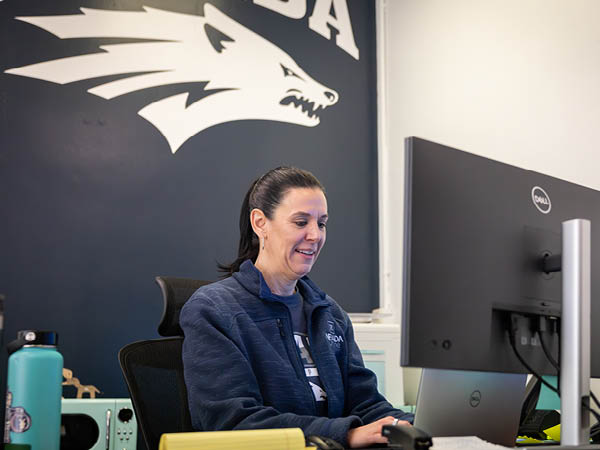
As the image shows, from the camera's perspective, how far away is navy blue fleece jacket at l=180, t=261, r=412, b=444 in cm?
150

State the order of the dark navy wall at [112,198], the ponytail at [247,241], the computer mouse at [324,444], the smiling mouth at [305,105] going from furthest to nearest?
the smiling mouth at [305,105]
the dark navy wall at [112,198]
the ponytail at [247,241]
the computer mouse at [324,444]

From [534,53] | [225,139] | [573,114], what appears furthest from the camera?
[225,139]

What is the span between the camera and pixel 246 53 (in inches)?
140

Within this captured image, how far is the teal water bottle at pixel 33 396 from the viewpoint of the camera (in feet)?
4.06

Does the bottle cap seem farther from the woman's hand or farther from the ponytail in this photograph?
the ponytail

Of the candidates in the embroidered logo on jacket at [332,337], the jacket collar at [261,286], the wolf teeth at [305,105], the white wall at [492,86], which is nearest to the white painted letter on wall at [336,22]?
the white wall at [492,86]

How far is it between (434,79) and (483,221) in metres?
2.48

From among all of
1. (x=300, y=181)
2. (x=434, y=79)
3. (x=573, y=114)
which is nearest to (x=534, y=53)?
(x=573, y=114)

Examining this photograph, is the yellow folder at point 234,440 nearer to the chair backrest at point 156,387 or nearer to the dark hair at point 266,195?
the chair backrest at point 156,387

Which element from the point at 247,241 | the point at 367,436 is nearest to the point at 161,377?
the point at 247,241

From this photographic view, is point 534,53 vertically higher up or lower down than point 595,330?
higher up

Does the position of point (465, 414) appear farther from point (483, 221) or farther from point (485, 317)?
point (483, 221)

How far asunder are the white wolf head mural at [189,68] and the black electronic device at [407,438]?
2460 mm

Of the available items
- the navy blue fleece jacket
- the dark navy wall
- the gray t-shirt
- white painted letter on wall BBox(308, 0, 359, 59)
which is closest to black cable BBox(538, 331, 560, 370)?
the navy blue fleece jacket
